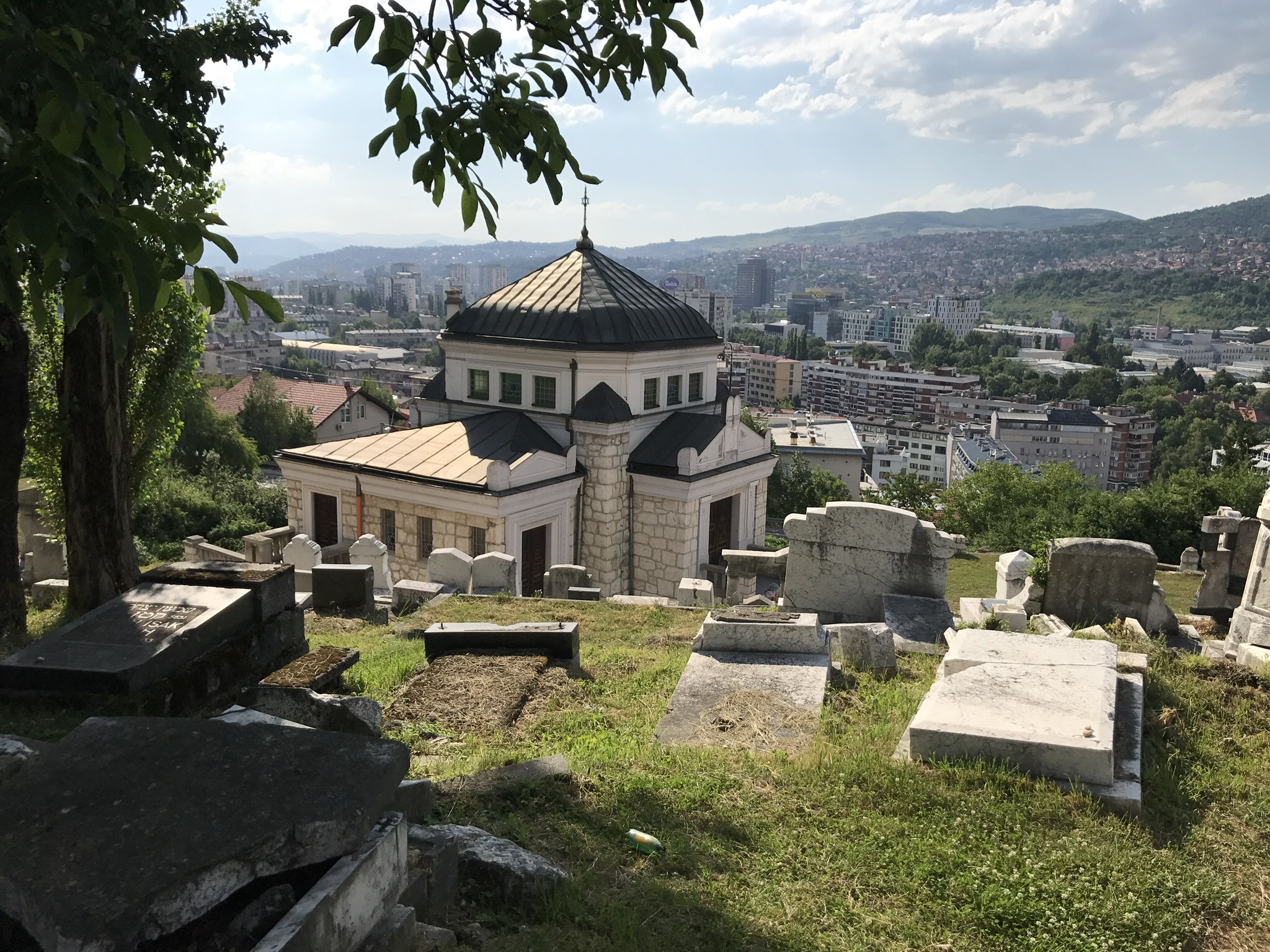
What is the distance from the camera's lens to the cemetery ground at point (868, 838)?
12.5 feet

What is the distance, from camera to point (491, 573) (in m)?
13.2

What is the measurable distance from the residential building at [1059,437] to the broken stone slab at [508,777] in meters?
119

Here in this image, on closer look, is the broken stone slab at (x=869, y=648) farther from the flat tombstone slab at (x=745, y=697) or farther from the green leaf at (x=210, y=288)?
the green leaf at (x=210, y=288)

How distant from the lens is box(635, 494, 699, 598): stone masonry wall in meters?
20.8

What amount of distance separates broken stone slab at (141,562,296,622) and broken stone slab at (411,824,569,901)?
3.49 meters

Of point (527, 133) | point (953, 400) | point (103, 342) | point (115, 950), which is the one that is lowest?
point (953, 400)

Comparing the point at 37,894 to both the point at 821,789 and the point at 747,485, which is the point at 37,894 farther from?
the point at 747,485

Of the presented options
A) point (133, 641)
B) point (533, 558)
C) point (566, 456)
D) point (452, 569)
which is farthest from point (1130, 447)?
point (133, 641)

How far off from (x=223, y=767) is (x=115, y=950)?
2.42 ft

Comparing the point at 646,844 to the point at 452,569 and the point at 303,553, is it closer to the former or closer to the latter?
the point at 452,569

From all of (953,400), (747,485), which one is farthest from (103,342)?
(953,400)

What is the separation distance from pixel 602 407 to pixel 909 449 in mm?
111516

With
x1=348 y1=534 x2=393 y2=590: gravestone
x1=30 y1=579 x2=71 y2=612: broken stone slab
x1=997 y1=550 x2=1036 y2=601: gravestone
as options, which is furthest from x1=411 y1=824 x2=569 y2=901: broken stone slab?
x1=348 y1=534 x2=393 y2=590: gravestone

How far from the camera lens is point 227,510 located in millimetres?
31625
